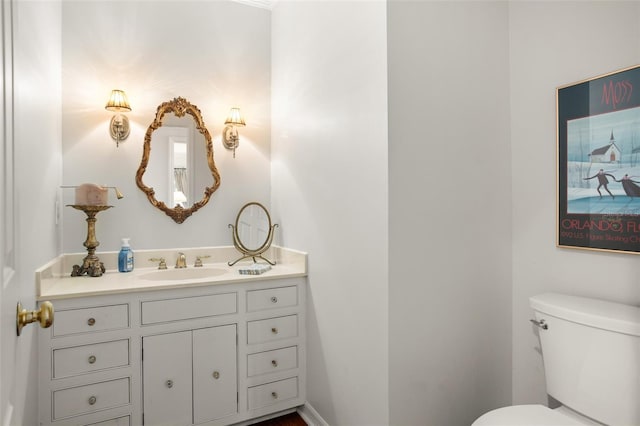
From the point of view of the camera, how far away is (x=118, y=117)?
2.25 m

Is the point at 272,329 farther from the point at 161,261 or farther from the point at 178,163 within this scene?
the point at 178,163

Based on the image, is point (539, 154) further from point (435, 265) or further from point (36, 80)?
point (36, 80)

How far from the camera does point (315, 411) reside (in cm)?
212

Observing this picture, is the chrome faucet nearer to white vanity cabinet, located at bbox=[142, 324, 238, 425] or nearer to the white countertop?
the white countertop

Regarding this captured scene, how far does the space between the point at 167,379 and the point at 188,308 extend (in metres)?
0.35

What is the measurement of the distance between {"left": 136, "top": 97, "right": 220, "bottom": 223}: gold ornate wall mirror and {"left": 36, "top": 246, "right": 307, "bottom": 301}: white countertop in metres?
0.30

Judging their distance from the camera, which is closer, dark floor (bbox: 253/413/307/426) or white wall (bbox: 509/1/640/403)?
white wall (bbox: 509/1/640/403)

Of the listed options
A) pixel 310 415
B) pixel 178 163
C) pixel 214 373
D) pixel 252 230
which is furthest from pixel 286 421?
pixel 178 163

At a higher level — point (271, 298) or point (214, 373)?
point (271, 298)

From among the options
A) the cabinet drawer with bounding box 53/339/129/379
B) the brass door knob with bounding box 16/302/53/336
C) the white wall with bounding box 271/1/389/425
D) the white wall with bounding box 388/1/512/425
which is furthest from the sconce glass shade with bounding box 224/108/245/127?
the brass door knob with bounding box 16/302/53/336

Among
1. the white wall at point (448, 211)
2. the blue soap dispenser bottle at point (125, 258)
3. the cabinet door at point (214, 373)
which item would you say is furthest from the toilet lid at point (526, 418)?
the blue soap dispenser bottle at point (125, 258)

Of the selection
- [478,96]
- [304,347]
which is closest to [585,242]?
[478,96]

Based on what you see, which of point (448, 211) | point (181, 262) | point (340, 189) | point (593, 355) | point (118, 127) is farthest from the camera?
point (181, 262)

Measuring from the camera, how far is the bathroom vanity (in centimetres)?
170
